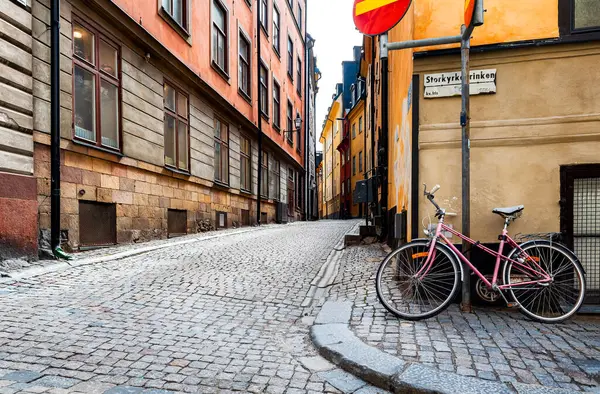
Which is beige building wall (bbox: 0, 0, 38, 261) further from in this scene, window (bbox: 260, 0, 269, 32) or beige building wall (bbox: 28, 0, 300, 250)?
window (bbox: 260, 0, 269, 32)

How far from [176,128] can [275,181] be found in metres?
11.0

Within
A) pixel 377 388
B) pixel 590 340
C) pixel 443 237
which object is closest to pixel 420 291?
pixel 443 237

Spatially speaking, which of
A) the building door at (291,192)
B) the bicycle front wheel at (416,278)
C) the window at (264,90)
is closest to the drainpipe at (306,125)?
the building door at (291,192)

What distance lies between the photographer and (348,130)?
1537 inches

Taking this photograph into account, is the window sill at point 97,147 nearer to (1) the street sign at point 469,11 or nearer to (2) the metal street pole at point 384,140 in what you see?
(2) the metal street pole at point 384,140

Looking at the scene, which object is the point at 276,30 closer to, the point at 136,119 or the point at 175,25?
the point at 175,25

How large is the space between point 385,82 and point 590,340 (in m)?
6.92

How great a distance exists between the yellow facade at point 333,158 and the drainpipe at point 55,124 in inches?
1362

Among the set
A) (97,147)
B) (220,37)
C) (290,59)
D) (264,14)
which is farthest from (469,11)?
(290,59)

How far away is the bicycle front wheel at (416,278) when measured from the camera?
3922mm

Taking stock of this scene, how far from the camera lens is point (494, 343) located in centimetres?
322

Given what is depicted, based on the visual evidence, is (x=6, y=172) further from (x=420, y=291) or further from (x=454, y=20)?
(x=454, y=20)

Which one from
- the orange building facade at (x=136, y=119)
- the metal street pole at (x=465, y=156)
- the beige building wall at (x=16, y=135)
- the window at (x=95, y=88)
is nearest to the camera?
the metal street pole at (x=465, y=156)

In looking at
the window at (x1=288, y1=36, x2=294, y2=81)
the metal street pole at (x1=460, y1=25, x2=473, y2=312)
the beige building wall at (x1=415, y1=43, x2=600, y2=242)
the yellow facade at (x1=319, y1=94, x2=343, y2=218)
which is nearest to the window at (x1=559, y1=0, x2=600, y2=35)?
the beige building wall at (x1=415, y1=43, x2=600, y2=242)
